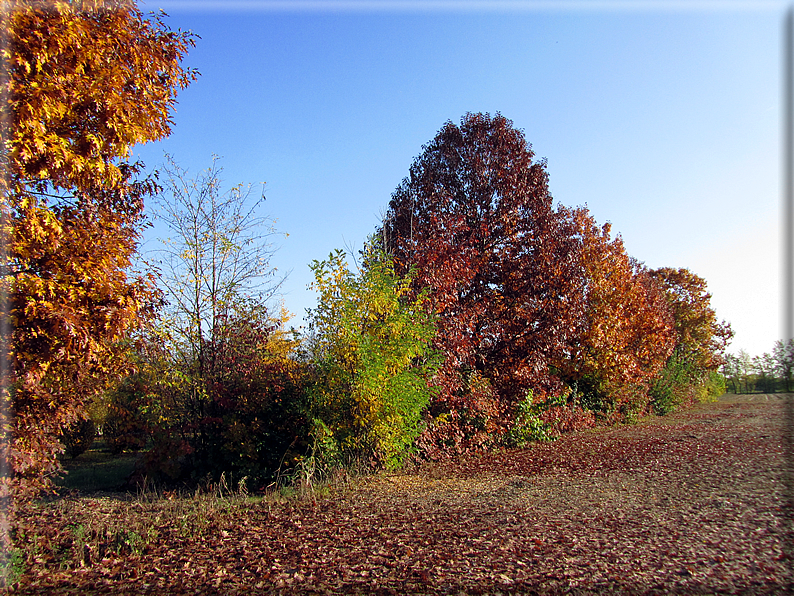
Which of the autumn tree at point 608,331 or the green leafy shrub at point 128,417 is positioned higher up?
the autumn tree at point 608,331

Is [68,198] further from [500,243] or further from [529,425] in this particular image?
[529,425]

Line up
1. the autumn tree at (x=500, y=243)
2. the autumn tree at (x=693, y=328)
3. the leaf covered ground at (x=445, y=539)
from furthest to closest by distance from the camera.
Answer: the autumn tree at (x=693, y=328) → the autumn tree at (x=500, y=243) → the leaf covered ground at (x=445, y=539)

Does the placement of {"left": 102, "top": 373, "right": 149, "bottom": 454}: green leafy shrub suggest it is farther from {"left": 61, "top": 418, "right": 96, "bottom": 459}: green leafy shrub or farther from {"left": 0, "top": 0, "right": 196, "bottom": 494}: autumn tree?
{"left": 0, "top": 0, "right": 196, "bottom": 494}: autumn tree

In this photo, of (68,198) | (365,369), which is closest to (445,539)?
(365,369)

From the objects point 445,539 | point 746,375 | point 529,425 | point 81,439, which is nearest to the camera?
point 445,539

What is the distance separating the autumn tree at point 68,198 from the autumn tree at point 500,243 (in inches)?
292

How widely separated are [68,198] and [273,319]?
18.3 feet

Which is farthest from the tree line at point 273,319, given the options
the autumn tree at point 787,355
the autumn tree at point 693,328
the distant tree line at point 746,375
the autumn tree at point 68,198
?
the distant tree line at point 746,375

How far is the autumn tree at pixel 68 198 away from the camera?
14.4ft

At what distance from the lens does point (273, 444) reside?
9586 millimetres

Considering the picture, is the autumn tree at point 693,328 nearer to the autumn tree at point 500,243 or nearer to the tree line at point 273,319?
the tree line at point 273,319

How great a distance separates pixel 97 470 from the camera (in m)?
13.4

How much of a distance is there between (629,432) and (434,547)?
41.9 ft

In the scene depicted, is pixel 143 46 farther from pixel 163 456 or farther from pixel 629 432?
pixel 629 432
